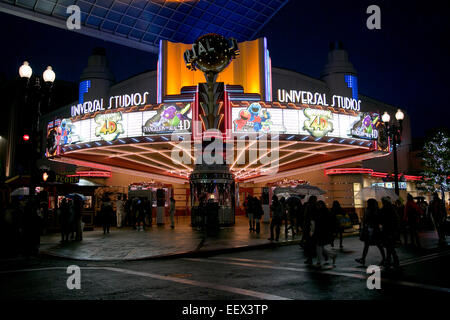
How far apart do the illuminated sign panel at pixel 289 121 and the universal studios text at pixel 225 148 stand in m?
0.50

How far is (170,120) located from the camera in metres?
21.4

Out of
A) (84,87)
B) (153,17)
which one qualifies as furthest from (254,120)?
(153,17)

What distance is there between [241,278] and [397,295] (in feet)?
10.5

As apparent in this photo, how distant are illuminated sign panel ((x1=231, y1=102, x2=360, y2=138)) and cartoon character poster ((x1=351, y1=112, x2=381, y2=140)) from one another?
2.37ft

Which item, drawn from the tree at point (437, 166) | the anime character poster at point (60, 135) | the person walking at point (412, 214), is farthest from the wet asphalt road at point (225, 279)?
the tree at point (437, 166)

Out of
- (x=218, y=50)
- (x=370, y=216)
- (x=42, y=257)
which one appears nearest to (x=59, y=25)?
(x=218, y=50)

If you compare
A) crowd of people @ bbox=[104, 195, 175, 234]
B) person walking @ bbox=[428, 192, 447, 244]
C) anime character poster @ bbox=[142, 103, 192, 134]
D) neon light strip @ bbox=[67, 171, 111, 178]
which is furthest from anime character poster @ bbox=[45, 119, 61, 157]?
person walking @ bbox=[428, 192, 447, 244]

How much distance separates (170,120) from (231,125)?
3.35m

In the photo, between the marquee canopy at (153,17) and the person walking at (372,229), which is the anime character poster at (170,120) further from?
the marquee canopy at (153,17)

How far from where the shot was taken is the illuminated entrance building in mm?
21453

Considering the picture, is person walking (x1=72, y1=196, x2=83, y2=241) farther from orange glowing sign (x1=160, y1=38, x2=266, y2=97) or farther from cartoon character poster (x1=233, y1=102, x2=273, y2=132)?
orange glowing sign (x1=160, y1=38, x2=266, y2=97)

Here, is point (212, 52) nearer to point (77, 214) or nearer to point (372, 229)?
point (77, 214)

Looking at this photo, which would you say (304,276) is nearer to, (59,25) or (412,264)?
(412,264)

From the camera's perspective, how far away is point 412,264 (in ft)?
34.6
